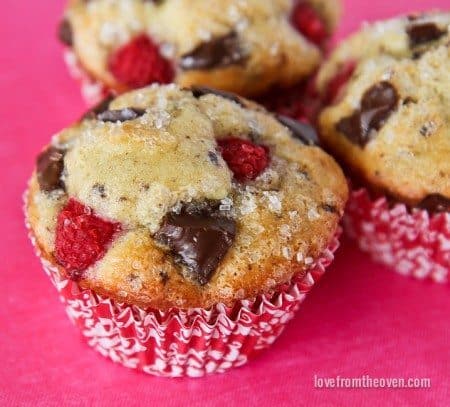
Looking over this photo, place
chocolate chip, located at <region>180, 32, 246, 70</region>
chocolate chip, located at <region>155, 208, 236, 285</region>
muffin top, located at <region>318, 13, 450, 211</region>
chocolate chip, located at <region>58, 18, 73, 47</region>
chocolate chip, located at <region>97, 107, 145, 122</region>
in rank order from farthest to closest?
chocolate chip, located at <region>58, 18, 73, 47</region> → chocolate chip, located at <region>180, 32, 246, 70</region> → muffin top, located at <region>318, 13, 450, 211</region> → chocolate chip, located at <region>97, 107, 145, 122</region> → chocolate chip, located at <region>155, 208, 236, 285</region>

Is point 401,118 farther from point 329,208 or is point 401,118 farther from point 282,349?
point 282,349

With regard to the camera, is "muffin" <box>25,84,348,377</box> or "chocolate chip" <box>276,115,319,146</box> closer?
"muffin" <box>25,84,348,377</box>

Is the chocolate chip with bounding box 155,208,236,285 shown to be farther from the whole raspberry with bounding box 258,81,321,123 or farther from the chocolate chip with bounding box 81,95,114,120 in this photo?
the whole raspberry with bounding box 258,81,321,123

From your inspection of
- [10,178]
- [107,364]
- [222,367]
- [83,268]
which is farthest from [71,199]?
[10,178]

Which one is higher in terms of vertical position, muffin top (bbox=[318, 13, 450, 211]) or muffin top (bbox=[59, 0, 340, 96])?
muffin top (bbox=[59, 0, 340, 96])

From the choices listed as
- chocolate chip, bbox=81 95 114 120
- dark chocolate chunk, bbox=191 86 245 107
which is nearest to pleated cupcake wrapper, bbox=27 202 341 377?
chocolate chip, bbox=81 95 114 120

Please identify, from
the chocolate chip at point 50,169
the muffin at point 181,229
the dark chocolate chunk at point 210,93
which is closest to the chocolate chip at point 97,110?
the muffin at point 181,229

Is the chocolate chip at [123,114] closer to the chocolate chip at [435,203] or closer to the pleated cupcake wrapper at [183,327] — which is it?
the pleated cupcake wrapper at [183,327]

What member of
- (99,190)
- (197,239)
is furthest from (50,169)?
(197,239)
